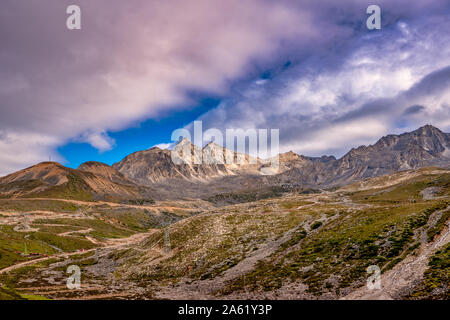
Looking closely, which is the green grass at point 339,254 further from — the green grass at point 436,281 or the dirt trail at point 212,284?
the green grass at point 436,281

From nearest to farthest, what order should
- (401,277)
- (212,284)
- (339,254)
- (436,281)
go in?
(436,281) → (401,277) → (339,254) → (212,284)

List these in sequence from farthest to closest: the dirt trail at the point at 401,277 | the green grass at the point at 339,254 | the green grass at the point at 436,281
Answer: the green grass at the point at 339,254 < the dirt trail at the point at 401,277 < the green grass at the point at 436,281

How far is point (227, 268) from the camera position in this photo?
257 ft

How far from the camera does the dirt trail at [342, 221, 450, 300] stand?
120 ft

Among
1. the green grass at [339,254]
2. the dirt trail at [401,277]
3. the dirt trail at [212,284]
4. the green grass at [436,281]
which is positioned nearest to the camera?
the green grass at [436,281]

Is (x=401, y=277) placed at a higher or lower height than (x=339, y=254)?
higher

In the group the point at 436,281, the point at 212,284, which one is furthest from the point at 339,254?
the point at 212,284

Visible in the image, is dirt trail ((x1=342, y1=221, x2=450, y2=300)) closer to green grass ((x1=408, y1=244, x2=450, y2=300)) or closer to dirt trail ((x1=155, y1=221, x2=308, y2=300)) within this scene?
green grass ((x1=408, y1=244, x2=450, y2=300))

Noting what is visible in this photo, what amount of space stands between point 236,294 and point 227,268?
2212 cm

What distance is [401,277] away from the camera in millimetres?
40438

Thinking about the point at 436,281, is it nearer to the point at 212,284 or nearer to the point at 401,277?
A: the point at 401,277

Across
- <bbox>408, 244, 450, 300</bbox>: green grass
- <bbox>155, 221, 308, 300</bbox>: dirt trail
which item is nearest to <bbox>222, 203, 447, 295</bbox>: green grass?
<bbox>155, 221, 308, 300</bbox>: dirt trail

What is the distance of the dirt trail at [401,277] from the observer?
36.6 meters

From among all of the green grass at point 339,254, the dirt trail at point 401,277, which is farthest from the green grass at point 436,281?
the green grass at point 339,254
